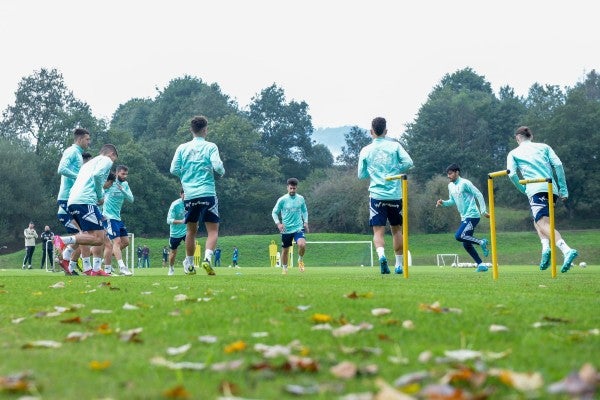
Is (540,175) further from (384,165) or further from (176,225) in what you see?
(176,225)

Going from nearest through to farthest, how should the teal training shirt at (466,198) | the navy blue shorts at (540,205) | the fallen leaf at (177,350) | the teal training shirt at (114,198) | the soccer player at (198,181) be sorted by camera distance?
the fallen leaf at (177,350) < the navy blue shorts at (540,205) < the soccer player at (198,181) < the teal training shirt at (466,198) < the teal training shirt at (114,198)

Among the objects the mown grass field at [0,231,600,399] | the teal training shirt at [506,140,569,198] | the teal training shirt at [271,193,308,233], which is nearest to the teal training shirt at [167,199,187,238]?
the teal training shirt at [271,193,308,233]

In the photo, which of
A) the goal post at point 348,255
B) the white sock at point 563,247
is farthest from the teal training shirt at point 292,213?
the goal post at point 348,255

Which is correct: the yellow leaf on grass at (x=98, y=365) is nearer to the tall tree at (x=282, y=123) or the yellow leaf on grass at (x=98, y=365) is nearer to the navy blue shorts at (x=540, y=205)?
the navy blue shorts at (x=540, y=205)

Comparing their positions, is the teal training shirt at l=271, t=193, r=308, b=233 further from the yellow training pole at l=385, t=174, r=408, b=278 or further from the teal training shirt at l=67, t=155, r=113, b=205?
the yellow training pole at l=385, t=174, r=408, b=278

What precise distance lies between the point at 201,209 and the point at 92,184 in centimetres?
186

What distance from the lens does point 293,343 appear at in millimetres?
4465

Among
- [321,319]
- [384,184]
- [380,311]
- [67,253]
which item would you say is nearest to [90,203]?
[67,253]

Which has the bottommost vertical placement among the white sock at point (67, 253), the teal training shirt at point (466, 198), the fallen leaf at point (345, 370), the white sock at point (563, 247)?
the fallen leaf at point (345, 370)

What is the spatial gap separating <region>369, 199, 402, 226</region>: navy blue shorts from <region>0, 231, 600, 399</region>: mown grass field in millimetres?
6043

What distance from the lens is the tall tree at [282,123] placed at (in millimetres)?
117562

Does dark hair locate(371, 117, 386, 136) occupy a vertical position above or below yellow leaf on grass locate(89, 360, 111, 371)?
above

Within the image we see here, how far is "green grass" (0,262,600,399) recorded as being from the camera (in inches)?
138

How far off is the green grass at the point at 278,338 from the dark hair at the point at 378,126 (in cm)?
657
